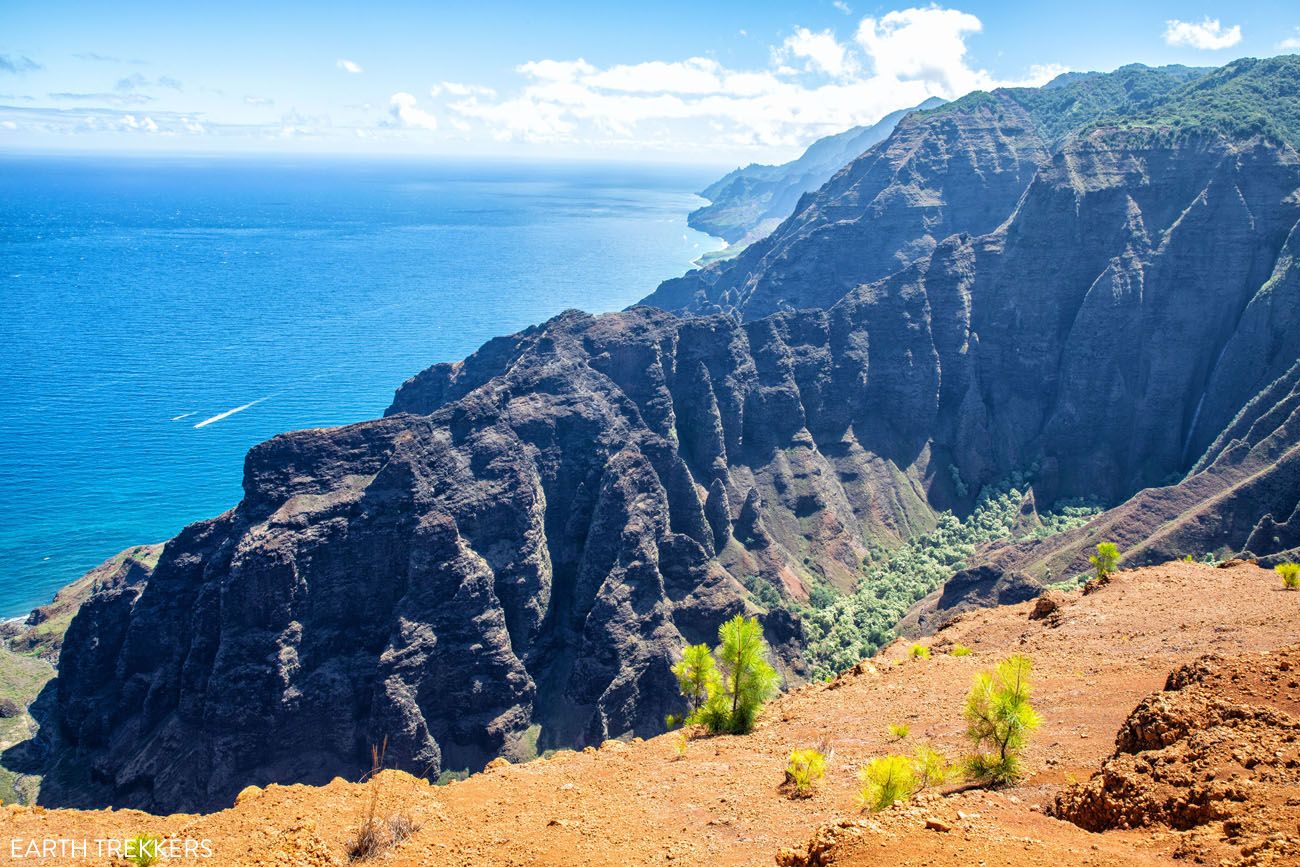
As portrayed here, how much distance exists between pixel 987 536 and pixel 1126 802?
355 ft

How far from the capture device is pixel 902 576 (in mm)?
111188

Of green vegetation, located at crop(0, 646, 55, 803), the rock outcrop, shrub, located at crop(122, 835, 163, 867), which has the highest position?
the rock outcrop

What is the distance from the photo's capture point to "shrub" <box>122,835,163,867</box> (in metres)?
20.4

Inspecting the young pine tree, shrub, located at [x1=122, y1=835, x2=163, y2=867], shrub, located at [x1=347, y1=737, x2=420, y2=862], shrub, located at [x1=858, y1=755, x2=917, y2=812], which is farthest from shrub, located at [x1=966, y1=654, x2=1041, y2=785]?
shrub, located at [x1=122, y1=835, x2=163, y2=867]

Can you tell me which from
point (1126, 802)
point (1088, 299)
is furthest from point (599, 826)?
point (1088, 299)

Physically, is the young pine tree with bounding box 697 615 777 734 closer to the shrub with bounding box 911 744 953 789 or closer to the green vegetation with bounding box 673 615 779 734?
the green vegetation with bounding box 673 615 779 734

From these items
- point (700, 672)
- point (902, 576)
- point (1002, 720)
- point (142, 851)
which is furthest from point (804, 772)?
point (902, 576)

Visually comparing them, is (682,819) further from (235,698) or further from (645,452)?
(645,452)

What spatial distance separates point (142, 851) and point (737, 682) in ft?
75.9

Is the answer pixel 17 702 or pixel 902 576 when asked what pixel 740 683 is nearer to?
pixel 902 576

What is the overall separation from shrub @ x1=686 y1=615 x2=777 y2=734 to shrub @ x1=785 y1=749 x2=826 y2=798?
703 cm

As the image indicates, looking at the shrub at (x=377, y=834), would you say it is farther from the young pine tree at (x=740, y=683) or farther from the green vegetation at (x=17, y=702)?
the green vegetation at (x=17, y=702)

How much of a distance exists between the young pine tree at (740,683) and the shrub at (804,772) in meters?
7.06

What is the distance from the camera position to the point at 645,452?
331 feet
